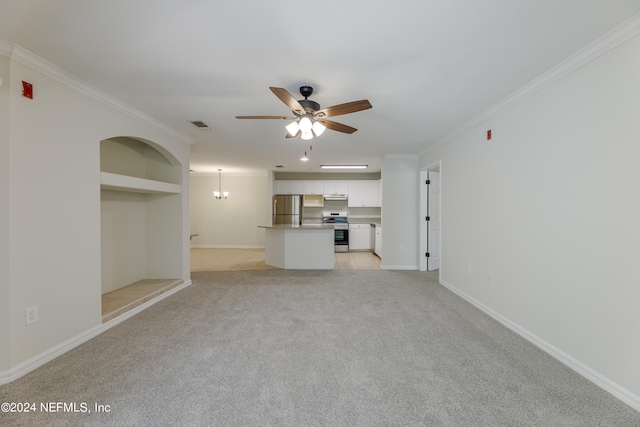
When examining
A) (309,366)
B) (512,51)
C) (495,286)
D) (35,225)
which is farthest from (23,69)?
(495,286)

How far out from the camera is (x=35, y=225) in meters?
2.07

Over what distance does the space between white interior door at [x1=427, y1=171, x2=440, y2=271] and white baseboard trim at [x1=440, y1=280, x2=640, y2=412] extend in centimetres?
229

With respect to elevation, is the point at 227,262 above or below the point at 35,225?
below

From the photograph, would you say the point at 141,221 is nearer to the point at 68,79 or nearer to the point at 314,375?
the point at 68,79

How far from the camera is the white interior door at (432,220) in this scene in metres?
5.28

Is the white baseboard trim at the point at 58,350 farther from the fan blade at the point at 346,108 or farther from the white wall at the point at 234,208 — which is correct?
the white wall at the point at 234,208

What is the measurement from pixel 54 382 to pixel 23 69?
2.33 meters

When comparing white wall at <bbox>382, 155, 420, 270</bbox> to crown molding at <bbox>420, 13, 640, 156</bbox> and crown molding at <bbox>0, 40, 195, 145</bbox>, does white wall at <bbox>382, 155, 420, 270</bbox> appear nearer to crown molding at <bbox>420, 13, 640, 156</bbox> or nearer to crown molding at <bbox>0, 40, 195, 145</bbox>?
crown molding at <bbox>420, 13, 640, 156</bbox>

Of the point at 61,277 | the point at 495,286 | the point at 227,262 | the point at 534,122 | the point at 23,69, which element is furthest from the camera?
the point at 227,262

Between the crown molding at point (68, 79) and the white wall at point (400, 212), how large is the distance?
4132 millimetres

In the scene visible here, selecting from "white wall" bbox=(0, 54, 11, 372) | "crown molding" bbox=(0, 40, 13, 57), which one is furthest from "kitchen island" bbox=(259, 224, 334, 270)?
"crown molding" bbox=(0, 40, 13, 57)

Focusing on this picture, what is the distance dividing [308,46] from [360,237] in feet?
21.0

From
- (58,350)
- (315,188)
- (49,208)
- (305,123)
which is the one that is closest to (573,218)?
(305,123)

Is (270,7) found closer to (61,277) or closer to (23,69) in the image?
(23,69)
